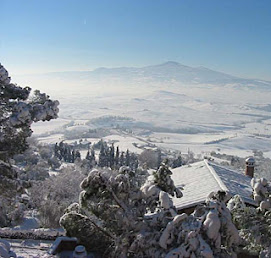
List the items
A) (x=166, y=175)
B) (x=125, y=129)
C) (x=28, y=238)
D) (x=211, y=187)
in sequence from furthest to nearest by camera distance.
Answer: (x=125, y=129)
(x=211, y=187)
(x=28, y=238)
(x=166, y=175)

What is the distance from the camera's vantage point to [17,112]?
6.98 m

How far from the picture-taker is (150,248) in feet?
20.7

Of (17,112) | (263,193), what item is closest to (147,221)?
(263,193)

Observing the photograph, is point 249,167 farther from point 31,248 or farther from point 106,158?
point 106,158

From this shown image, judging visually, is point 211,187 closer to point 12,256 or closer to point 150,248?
point 150,248

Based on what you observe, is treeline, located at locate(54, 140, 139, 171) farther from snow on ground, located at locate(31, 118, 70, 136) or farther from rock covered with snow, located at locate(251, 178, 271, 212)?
snow on ground, located at locate(31, 118, 70, 136)

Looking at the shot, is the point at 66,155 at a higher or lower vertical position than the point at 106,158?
lower

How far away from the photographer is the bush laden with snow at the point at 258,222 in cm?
691

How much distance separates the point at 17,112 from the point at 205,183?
9.21m

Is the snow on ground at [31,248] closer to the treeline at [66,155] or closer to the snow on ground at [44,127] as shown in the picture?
the treeline at [66,155]

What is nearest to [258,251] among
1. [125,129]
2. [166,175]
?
[166,175]

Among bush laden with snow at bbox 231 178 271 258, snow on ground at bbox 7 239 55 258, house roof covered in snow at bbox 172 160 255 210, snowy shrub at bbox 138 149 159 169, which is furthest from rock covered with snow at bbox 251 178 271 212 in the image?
snowy shrub at bbox 138 149 159 169

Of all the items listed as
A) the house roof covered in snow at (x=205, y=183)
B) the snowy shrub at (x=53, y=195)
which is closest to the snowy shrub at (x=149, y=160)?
the snowy shrub at (x=53, y=195)

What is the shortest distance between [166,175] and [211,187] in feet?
21.0
